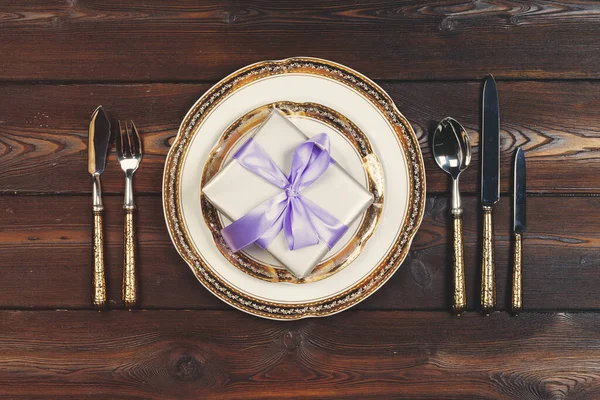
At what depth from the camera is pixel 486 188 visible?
25.2 inches

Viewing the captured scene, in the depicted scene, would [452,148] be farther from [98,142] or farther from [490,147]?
[98,142]

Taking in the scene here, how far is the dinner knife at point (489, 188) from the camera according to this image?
63cm

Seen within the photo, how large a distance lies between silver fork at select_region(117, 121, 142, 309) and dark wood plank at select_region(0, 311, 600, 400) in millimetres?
45

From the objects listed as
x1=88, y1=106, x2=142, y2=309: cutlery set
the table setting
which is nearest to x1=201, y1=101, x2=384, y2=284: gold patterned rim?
the table setting

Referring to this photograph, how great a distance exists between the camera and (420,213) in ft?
2.05

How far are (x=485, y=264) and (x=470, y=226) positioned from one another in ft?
0.18

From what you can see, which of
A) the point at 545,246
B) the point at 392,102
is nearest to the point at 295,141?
the point at 392,102

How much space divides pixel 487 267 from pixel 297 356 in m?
0.27

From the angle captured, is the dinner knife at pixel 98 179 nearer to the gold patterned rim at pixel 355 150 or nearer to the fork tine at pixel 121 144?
the fork tine at pixel 121 144

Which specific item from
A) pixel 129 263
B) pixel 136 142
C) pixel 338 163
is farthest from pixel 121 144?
pixel 338 163

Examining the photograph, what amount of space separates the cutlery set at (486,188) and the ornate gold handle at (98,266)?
1.44 ft

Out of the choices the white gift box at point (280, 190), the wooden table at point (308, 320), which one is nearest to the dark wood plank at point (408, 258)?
the wooden table at point (308, 320)

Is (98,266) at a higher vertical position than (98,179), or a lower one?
lower

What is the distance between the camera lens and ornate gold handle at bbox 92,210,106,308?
64 centimetres
